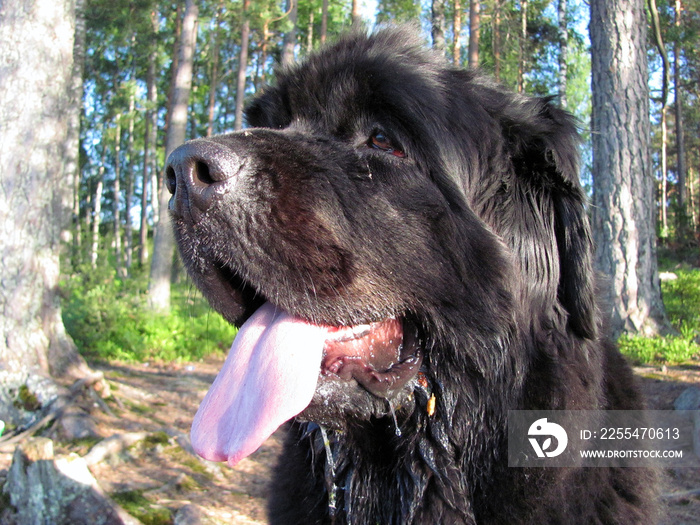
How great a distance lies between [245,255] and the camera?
1.66 metres

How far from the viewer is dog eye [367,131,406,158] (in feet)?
6.31

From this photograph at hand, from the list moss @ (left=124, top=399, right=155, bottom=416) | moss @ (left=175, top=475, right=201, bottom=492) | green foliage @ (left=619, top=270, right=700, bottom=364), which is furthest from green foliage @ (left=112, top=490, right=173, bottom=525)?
green foliage @ (left=619, top=270, right=700, bottom=364)

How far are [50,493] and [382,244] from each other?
7.84ft

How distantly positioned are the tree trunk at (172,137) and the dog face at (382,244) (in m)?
10.4

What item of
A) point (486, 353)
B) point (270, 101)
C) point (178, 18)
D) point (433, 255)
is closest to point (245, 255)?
point (433, 255)

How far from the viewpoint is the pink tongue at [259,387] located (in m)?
1.67

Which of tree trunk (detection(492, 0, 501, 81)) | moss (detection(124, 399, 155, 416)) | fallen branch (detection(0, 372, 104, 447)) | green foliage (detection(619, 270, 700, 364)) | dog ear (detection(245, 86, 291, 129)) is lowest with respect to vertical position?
moss (detection(124, 399, 155, 416))

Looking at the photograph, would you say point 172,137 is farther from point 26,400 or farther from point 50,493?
point 50,493

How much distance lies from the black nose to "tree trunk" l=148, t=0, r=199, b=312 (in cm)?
1045

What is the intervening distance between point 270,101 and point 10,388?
144 inches

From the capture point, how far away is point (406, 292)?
1822 millimetres

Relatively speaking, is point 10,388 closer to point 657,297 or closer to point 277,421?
point 277,421

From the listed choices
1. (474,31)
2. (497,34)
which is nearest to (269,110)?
(474,31)

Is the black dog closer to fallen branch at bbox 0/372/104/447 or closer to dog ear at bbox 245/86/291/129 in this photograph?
dog ear at bbox 245/86/291/129
